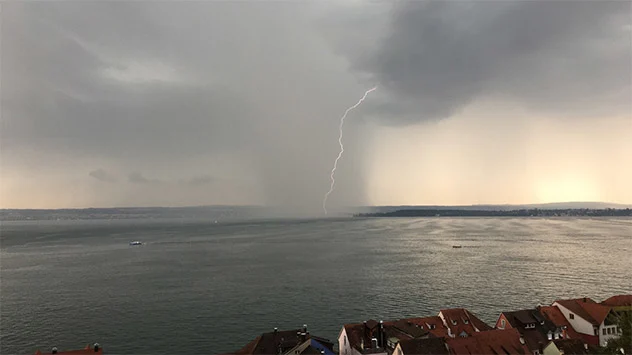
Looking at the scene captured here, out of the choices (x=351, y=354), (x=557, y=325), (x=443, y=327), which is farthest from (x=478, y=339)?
(x=557, y=325)

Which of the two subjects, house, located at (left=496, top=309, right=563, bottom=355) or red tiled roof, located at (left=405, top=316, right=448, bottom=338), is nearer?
house, located at (left=496, top=309, right=563, bottom=355)

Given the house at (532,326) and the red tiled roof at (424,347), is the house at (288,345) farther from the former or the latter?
the house at (532,326)

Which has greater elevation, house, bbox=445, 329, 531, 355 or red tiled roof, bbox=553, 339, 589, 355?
house, bbox=445, 329, 531, 355

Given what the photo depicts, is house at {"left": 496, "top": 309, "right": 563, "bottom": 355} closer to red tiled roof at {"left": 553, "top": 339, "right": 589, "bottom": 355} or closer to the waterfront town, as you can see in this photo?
the waterfront town

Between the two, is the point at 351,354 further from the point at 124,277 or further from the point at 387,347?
the point at 124,277

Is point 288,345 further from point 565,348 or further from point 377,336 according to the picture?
point 565,348

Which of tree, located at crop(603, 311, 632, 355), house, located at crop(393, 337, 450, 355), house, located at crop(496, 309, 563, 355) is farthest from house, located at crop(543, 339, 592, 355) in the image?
house, located at crop(393, 337, 450, 355)
